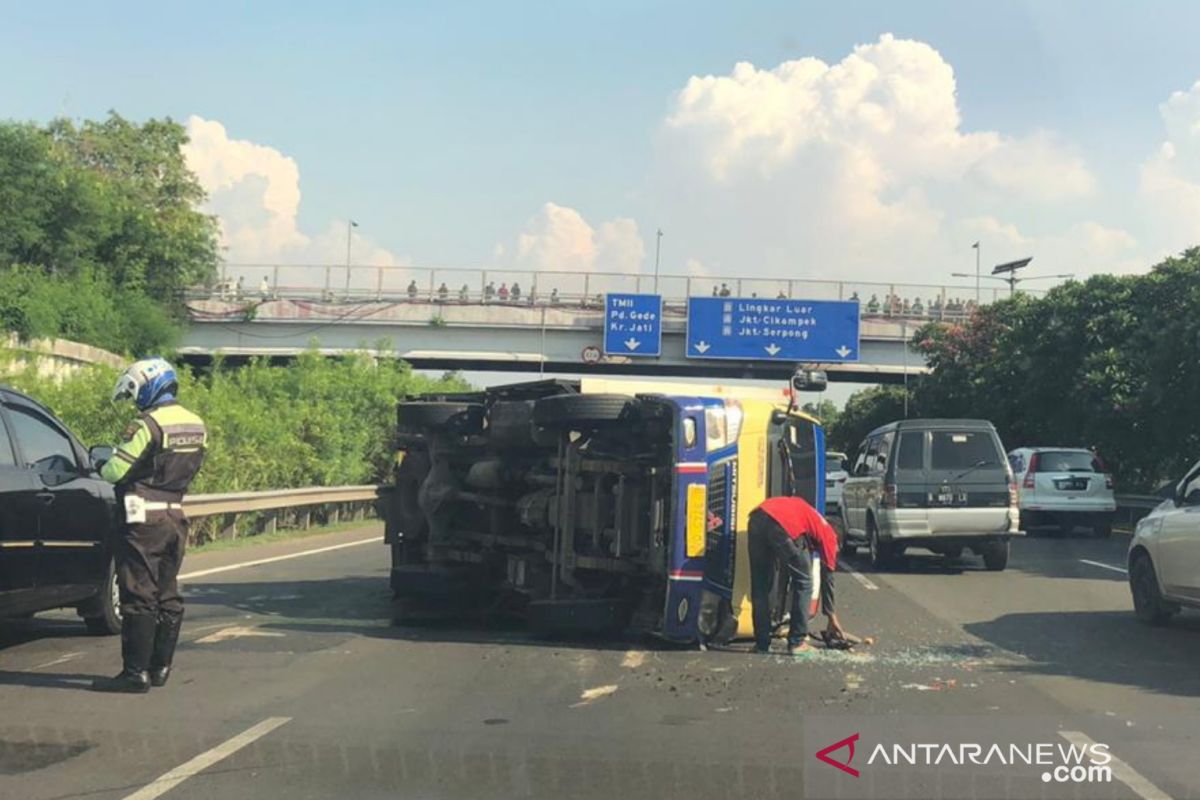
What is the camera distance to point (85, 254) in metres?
42.6

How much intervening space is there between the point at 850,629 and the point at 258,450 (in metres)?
15.7

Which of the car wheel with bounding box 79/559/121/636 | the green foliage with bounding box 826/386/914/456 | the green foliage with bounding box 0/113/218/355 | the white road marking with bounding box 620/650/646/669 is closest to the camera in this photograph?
the white road marking with bounding box 620/650/646/669

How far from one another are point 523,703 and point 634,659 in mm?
1646

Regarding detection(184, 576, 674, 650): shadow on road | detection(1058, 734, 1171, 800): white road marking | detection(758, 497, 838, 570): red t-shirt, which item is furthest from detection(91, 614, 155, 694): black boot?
detection(1058, 734, 1171, 800): white road marking

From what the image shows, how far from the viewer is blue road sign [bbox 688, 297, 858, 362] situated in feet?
136

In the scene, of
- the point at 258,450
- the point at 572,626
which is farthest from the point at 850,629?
the point at 258,450

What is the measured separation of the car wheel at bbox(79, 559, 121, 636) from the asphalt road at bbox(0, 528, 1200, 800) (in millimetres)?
131

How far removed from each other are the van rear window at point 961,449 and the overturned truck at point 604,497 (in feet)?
21.3

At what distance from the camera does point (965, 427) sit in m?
16.2

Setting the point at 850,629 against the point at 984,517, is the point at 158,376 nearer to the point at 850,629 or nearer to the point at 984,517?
the point at 850,629

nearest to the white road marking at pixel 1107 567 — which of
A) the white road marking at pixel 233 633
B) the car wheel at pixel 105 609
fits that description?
the white road marking at pixel 233 633

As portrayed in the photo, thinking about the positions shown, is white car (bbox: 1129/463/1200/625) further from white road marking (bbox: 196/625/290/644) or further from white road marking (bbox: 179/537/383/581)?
white road marking (bbox: 179/537/383/581)

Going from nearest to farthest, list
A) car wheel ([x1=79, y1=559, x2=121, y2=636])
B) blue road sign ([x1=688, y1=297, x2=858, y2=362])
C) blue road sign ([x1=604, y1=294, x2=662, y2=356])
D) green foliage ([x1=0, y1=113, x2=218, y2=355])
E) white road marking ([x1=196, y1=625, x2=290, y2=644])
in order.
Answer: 1. car wheel ([x1=79, y1=559, x2=121, y2=636])
2. white road marking ([x1=196, y1=625, x2=290, y2=644])
3. green foliage ([x1=0, y1=113, x2=218, y2=355])
4. blue road sign ([x1=688, y1=297, x2=858, y2=362])
5. blue road sign ([x1=604, y1=294, x2=662, y2=356])

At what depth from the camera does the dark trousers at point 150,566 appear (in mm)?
7266
